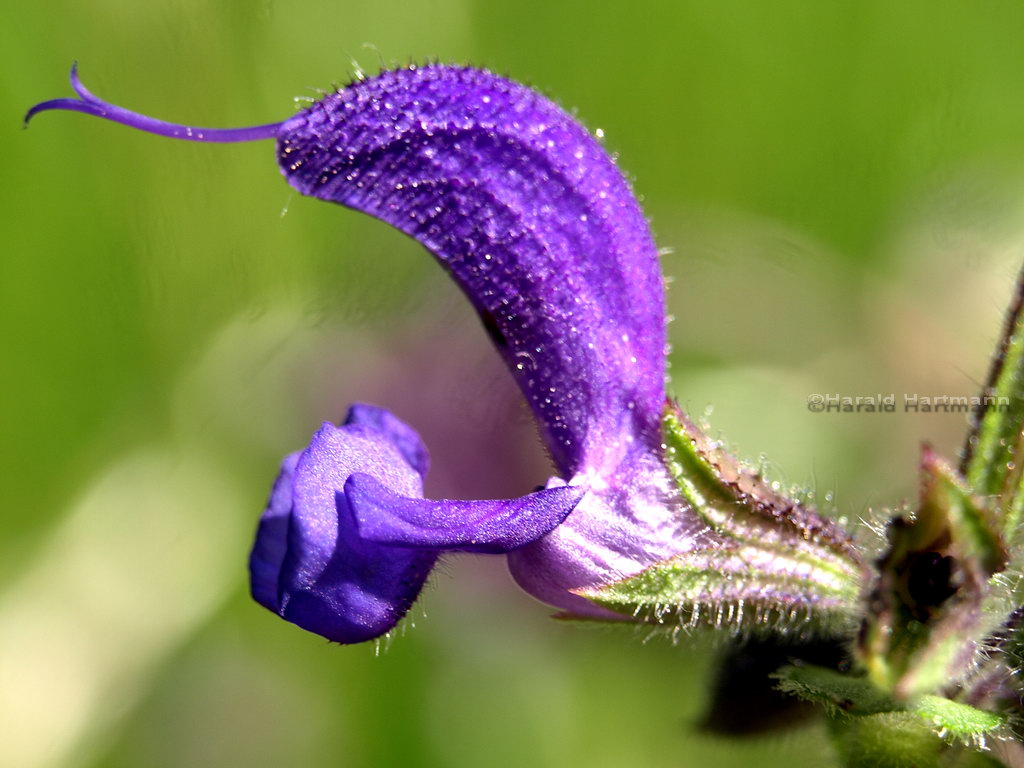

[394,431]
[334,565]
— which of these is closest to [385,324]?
[394,431]

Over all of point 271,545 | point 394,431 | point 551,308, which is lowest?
point 271,545

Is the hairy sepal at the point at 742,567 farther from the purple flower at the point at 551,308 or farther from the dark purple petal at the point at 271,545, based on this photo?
the dark purple petal at the point at 271,545

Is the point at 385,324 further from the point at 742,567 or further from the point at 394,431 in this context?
the point at 742,567

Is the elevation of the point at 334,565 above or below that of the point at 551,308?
below

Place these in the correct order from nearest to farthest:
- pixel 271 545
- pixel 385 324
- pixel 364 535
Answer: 1. pixel 364 535
2. pixel 271 545
3. pixel 385 324

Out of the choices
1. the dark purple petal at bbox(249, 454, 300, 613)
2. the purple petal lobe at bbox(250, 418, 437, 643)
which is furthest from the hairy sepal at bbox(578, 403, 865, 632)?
the dark purple petal at bbox(249, 454, 300, 613)

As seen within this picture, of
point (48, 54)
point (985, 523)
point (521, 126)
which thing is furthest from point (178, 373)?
point (985, 523)

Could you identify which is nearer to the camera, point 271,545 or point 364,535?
point 364,535

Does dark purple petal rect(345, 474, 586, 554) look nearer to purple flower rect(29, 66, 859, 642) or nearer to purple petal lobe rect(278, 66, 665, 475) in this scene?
purple flower rect(29, 66, 859, 642)
